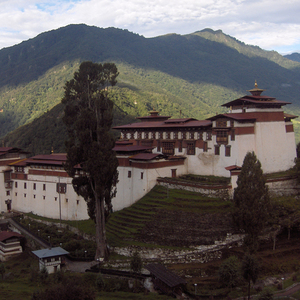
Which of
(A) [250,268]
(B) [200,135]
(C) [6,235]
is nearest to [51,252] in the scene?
(C) [6,235]

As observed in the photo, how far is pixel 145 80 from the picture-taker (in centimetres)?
14512

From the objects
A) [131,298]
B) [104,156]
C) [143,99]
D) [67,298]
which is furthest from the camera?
[143,99]

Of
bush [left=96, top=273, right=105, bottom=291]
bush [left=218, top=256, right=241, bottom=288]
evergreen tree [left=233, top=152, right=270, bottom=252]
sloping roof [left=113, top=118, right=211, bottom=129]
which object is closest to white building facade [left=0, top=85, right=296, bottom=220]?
sloping roof [left=113, top=118, right=211, bottom=129]

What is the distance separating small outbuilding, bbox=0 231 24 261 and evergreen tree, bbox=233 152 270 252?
2454 centimetres

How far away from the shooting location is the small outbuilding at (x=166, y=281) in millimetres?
25219

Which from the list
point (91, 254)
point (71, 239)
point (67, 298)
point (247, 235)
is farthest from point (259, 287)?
point (71, 239)

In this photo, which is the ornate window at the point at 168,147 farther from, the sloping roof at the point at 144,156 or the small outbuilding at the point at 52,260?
the small outbuilding at the point at 52,260

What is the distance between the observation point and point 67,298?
66.1ft

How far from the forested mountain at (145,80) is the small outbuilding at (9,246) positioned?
51.9 m

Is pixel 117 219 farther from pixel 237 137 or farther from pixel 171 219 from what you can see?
pixel 237 137

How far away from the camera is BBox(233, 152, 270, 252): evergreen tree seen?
28719mm

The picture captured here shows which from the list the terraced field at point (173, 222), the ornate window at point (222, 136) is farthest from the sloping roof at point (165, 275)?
the ornate window at point (222, 136)

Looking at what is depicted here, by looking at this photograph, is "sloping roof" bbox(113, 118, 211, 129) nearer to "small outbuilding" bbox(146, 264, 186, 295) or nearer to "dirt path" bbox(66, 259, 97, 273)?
"dirt path" bbox(66, 259, 97, 273)

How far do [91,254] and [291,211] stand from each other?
59.0ft
